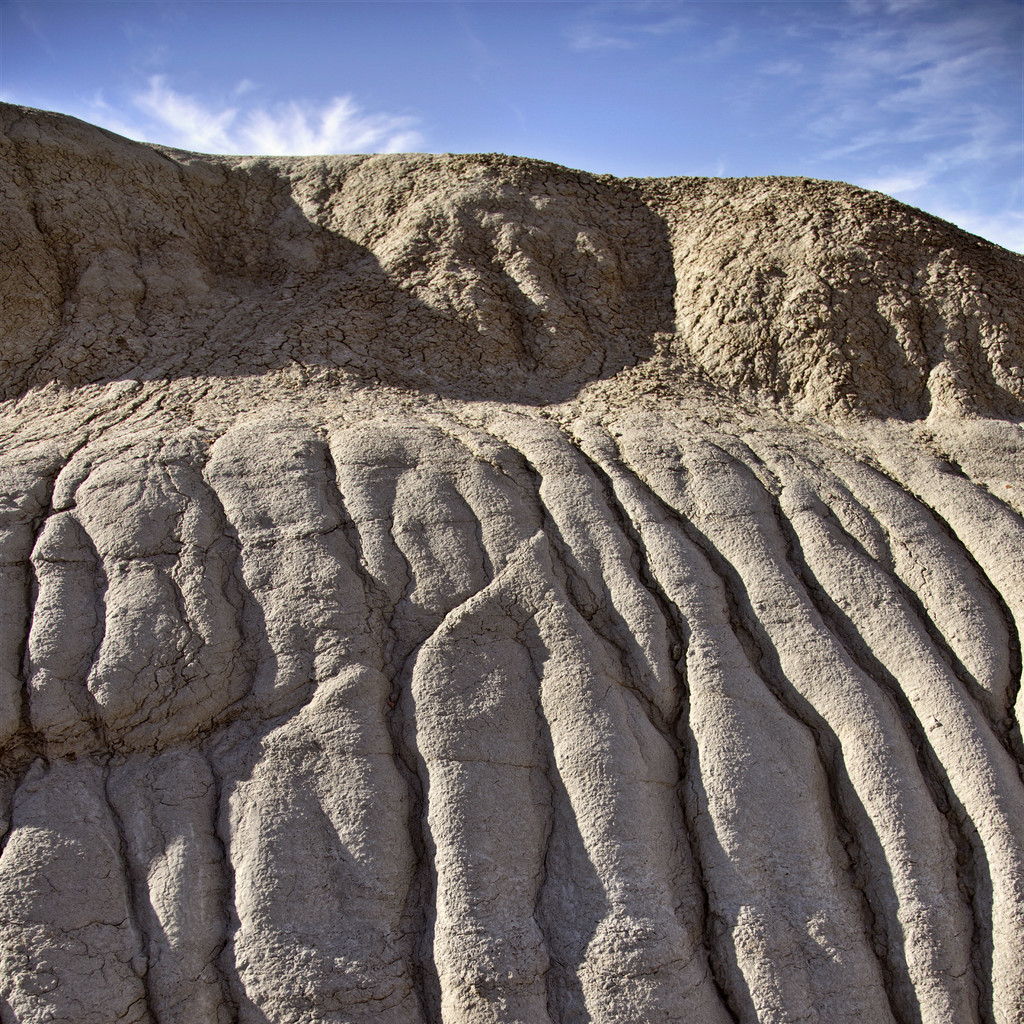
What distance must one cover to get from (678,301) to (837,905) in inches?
123

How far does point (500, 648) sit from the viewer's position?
2.59 meters

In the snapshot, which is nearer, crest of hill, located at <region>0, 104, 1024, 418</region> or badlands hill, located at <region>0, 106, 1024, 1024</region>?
badlands hill, located at <region>0, 106, 1024, 1024</region>

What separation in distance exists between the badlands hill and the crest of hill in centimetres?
3

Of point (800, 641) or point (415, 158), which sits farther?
point (415, 158)

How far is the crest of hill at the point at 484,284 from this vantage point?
12.8 ft

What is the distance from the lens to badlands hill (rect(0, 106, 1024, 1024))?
6.98 ft

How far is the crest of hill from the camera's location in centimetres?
389

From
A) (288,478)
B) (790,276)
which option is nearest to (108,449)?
(288,478)

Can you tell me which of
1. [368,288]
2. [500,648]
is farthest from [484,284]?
[500,648]

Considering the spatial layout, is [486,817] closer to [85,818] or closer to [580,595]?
[580,595]

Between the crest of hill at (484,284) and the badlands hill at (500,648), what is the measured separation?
0.09 feet

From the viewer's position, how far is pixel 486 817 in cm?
228

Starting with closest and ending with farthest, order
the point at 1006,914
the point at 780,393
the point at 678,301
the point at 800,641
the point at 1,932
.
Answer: the point at 1,932, the point at 1006,914, the point at 800,641, the point at 780,393, the point at 678,301

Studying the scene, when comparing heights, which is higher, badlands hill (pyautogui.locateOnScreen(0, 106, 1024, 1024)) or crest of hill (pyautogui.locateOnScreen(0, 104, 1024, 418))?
crest of hill (pyautogui.locateOnScreen(0, 104, 1024, 418))
